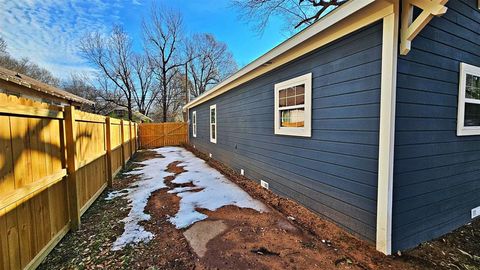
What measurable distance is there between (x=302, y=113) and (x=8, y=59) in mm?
25921

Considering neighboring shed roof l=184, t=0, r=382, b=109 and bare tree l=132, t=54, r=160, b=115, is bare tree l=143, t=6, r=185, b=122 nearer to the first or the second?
bare tree l=132, t=54, r=160, b=115

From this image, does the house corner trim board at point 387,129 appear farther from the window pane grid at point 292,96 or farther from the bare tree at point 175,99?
Result: the bare tree at point 175,99

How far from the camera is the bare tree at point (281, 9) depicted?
10.0 metres

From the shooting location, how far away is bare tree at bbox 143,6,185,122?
2108 centimetres

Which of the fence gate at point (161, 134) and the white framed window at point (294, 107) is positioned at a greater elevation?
the white framed window at point (294, 107)

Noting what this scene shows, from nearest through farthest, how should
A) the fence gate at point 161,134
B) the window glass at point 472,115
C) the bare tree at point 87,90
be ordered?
the window glass at point 472,115 < the fence gate at point 161,134 < the bare tree at point 87,90

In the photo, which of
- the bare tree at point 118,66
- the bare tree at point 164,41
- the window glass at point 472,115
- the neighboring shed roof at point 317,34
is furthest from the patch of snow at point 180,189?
the bare tree at point 118,66

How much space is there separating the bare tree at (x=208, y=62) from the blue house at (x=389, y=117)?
81.4 ft

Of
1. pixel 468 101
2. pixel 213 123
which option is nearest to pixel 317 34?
pixel 468 101

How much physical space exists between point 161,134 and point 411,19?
15.5 m

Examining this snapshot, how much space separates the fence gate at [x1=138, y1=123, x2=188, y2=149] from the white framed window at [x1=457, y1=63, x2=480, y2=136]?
589 inches

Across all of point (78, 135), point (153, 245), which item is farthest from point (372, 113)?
point (78, 135)

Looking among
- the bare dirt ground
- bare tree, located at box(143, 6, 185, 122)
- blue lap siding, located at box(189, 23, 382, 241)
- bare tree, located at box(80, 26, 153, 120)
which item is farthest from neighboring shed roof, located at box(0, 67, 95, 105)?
bare tree, located at box(80, 26, 153, 120)

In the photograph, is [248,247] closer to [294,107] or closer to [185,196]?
[185,196]
